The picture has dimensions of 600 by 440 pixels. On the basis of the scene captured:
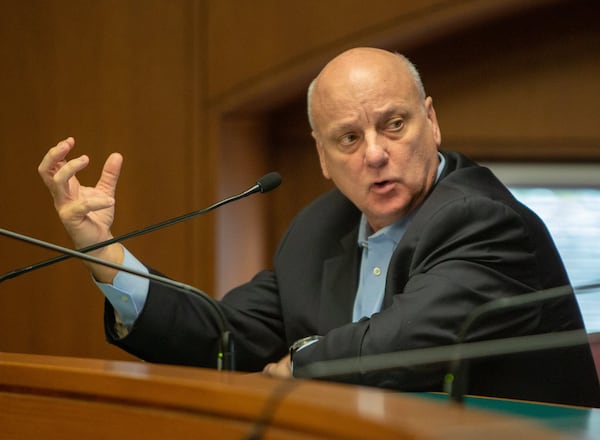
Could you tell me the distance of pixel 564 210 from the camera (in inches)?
159

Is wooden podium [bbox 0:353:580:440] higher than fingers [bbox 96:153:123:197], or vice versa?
fingers [bbox 96:153:123:197]

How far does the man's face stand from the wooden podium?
1.14 metres

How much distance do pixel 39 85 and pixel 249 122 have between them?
825 millimetres

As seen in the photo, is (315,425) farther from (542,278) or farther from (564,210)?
(564,210)

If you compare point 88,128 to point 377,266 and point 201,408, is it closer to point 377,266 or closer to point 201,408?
point 377,266

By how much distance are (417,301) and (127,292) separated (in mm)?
738

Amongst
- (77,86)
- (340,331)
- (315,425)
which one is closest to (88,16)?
(77,86)

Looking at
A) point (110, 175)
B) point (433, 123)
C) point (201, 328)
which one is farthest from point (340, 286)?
point (110, 175)

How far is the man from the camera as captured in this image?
7.59 ft

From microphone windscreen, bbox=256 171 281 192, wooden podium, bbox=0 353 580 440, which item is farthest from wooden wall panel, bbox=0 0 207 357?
wooden podium, bbox=0 353 580 440

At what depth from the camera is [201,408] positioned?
1332 millimetres

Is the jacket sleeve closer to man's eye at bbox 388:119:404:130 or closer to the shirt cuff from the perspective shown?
the shirt cuff

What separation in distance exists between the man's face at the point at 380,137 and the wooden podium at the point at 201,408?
1145 mm

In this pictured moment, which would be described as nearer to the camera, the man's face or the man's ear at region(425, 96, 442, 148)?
the man's face
